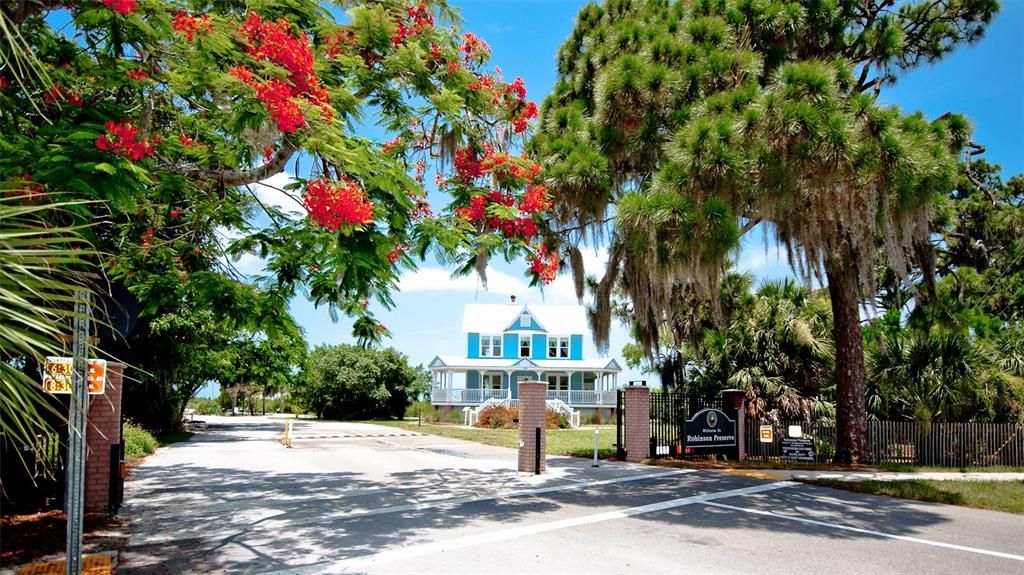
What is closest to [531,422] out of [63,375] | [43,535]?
[43,535]

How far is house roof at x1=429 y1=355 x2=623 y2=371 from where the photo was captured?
43.2m

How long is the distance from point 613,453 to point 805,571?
12.5 m

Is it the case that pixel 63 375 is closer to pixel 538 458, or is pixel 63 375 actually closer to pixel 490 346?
pixel 538 458

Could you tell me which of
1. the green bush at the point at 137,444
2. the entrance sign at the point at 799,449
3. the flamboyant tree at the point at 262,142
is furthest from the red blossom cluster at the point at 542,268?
the green bush at the point at 137,444

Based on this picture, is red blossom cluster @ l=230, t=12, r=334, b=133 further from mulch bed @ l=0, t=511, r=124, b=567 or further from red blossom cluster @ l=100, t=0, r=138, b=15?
mulch bed @ l=0, t=511, r=124, b=567

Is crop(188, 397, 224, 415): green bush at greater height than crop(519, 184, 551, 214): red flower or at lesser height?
lesser

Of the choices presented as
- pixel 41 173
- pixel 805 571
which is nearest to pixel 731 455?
pixel 805 571

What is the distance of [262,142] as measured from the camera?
6926mm

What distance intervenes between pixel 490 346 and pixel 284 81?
3910cm

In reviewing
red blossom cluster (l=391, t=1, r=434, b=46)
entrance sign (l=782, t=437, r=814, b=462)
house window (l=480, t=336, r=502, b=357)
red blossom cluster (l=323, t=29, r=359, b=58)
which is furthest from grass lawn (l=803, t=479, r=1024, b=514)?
house window (l=480, t=336, r=502, b=357)

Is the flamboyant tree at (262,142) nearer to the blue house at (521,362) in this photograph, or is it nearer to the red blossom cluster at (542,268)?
the red blossom cluster at (542,268)

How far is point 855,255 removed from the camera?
14367 millimetres

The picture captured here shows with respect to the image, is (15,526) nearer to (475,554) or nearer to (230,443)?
(475,554)

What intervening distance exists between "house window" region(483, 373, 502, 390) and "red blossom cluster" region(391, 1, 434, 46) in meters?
36.0
